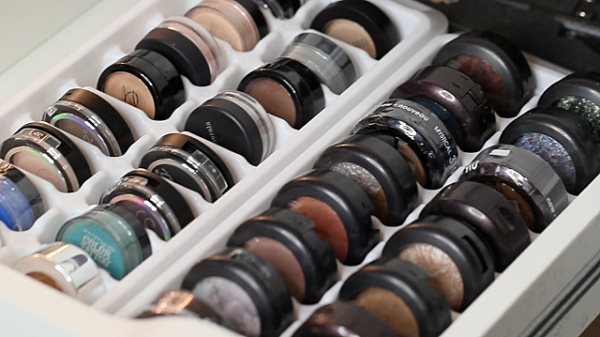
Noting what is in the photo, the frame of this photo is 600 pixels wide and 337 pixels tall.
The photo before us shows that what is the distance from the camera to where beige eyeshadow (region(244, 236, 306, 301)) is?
725 millimetres

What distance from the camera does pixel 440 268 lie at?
2.37 ft

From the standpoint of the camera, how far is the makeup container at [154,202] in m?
0.79

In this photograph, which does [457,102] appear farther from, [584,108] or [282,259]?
[282,259]

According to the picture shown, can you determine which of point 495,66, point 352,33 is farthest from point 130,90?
point 495,66

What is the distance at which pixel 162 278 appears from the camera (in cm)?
73

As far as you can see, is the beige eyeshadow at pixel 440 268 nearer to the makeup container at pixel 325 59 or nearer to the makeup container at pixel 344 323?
the makeup container at pixel 344 323

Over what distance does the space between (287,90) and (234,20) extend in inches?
5.0

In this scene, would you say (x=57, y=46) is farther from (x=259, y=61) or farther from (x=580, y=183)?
(x=580, y=183)

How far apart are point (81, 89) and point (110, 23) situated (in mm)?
183

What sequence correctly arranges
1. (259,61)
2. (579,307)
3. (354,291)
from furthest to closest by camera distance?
(259,61) < (579,307) < (354,291)

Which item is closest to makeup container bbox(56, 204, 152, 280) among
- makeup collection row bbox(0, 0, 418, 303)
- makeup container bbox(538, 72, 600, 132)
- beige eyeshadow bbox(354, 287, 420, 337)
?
makeup collection row bbox(0, 0, 418, 303)

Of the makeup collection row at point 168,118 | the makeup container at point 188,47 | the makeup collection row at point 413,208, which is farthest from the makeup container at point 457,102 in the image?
the makeup container at point 188,47

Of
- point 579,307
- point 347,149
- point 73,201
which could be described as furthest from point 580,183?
point 73,201

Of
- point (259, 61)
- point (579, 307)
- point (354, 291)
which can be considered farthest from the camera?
point (259, 61)
